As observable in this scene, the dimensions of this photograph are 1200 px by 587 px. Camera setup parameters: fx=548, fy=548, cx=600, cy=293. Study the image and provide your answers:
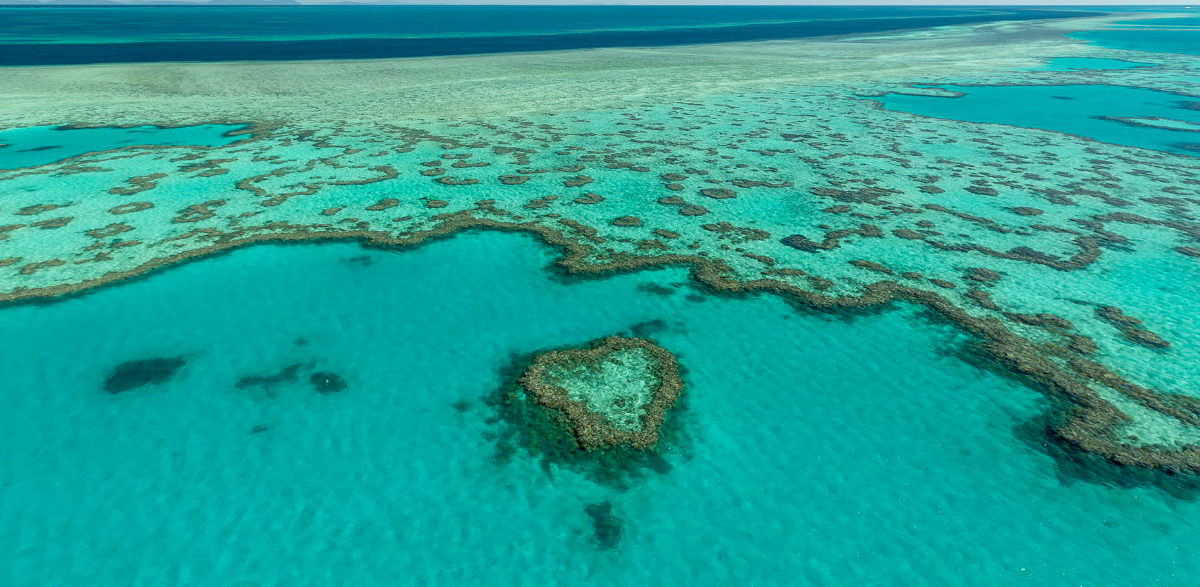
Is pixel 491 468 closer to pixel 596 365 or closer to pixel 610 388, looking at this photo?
pixel 610 388

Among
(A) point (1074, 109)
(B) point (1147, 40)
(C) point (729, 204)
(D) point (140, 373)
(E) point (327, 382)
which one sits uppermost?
(B) point (1147, 40)

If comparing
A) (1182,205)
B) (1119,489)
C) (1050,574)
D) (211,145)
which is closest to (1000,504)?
(1050,574)

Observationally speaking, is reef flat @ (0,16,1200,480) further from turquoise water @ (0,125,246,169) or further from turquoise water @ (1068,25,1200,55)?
turquoise water @ (1068,25,1200,55)

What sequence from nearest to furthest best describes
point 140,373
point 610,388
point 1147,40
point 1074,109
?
1. point 610,388
2. point 140,373
3. point 1074,109
4. point 1147,40

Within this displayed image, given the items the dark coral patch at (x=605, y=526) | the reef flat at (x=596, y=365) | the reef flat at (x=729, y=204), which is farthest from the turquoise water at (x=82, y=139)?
the dark coral patch at (x=605, y=526)

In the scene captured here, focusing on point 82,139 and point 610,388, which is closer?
point 610,388

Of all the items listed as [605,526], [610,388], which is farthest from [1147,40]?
[605,526]
